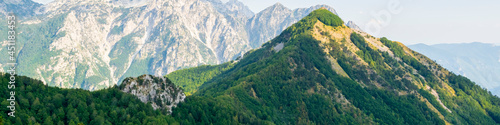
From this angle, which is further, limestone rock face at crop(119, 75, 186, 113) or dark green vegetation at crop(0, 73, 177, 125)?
limestone rock face at crop(119, 75, 186, 113)

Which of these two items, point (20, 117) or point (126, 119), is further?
point (126, 119)

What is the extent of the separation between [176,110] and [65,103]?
48573 millimetres

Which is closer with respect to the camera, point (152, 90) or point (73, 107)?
point (73, 107)

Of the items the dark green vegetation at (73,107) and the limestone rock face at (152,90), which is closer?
the dark green vegetation at (73,107)

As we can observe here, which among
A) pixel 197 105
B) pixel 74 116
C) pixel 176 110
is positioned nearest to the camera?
pixel 74 116

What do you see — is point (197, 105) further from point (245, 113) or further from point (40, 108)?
point (40, 108)

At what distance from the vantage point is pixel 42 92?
138375 millimetres

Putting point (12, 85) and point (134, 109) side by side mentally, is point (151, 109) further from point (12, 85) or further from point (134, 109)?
point (12, 85)

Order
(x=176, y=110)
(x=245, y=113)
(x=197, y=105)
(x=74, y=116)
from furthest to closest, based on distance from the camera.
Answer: (x=245, y=113) → (x=197, y=105) → (x=176, y=110) → (x=74, y=116)

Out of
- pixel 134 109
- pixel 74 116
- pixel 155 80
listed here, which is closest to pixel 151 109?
pixel 134 109

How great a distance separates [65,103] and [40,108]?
11.5 meters

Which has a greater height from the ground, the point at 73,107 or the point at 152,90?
the point at 152,90

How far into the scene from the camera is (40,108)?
125562 mm

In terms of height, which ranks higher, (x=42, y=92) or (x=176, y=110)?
(x=42, y=92)
